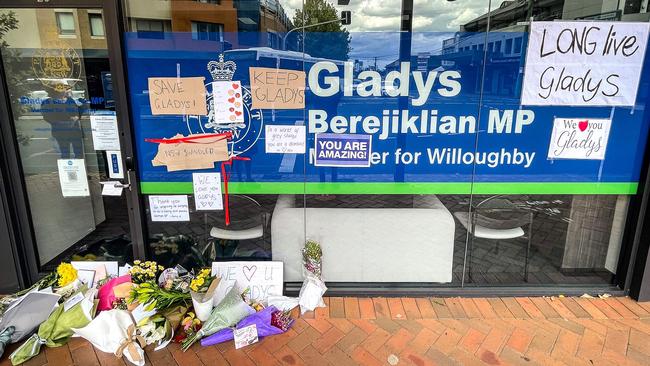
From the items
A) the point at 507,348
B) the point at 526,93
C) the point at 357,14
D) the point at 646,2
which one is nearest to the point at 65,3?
Answer: the point at 357,14

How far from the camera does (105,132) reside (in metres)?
3.22

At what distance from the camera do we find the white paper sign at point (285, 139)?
125 inches

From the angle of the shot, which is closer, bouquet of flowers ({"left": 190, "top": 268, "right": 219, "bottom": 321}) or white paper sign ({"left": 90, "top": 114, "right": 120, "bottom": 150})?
bouquet of flowers ({"left": 190, "top": 268, "right": 219, "bottom": 321})

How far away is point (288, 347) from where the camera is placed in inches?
110

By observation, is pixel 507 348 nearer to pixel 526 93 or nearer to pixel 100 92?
pixel 526 93

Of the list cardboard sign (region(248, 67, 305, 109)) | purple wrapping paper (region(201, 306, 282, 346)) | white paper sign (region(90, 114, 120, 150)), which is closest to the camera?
purple wrapping paper (region(201, 306, 282, 346))

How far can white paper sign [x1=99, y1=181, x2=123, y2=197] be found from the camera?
3.29 m

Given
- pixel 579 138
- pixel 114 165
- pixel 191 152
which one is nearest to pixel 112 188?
pixel 114 165

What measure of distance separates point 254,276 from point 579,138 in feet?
9.31

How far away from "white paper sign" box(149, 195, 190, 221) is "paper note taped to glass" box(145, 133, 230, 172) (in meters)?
0.25

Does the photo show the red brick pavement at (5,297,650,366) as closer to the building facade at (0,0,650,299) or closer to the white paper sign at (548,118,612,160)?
the building facade at (0,0,650,299)

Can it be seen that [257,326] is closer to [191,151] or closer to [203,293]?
[203,293]

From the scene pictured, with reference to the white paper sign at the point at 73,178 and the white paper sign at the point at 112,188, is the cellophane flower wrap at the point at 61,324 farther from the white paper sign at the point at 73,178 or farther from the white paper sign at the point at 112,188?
the white paper sign at the point at 73,178

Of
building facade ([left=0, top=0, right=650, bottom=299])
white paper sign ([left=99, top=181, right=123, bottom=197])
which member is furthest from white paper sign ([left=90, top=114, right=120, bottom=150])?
white paper sign ([left=99, top=181, right=123, bottom=197])
